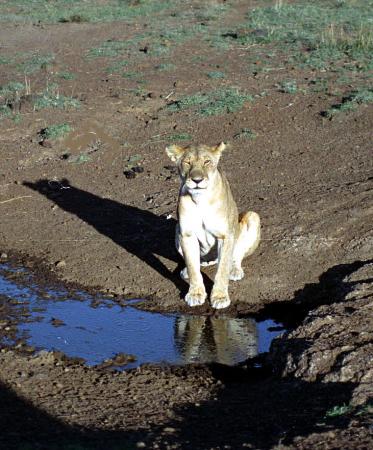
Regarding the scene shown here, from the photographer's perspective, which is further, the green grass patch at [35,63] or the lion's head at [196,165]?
the green grass patch at [35,63]

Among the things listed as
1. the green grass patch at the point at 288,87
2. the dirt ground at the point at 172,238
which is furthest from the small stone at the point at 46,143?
the green grass patch at the point at 288,87

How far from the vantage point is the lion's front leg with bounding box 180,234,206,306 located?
30.3 feet

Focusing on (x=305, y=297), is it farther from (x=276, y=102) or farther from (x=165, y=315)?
(x=276, y=102)

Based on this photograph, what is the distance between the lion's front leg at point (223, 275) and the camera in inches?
368

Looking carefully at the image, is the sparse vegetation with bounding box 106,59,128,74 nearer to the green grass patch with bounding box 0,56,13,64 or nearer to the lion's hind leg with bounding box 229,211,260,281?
the green grass patch with bounding box 0,56,13,64

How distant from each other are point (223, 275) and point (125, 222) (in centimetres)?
A: 267

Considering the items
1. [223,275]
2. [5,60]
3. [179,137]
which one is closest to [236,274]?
[223,275]

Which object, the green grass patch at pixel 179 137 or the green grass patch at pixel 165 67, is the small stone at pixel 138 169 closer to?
the green grass patch at pixel 179 137

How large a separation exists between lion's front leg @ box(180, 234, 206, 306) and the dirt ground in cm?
14

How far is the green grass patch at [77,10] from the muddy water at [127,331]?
50.8ft

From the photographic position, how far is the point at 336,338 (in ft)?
24.8

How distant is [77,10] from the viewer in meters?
25.3

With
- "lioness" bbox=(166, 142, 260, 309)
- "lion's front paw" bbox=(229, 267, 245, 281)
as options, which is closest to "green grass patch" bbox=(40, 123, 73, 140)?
"lioness" bbox=(166, 142, 260, 309)

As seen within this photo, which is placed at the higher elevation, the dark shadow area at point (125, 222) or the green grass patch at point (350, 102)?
the green grass patch at point (350, 102)
